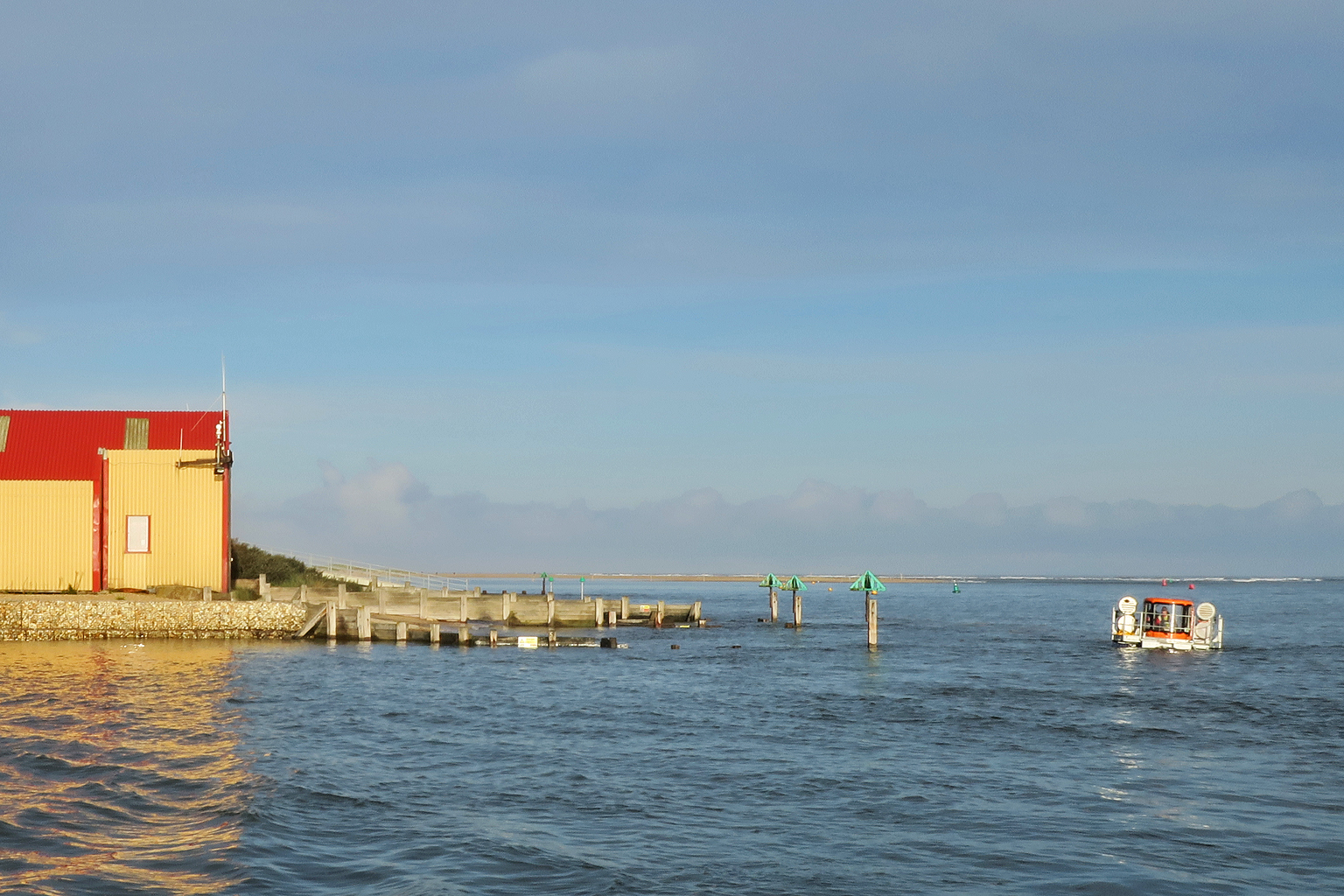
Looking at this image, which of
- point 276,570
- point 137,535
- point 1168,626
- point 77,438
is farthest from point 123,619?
point 1168,626

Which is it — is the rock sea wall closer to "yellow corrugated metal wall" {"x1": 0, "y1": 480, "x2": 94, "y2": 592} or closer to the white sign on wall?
"yellow corrugated metal wall" {"x1": 0, "y1": 480, "x2": 94, "y2": 592}

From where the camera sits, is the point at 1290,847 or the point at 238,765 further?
the point at 238,765

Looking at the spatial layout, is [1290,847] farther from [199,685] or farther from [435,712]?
[199,685]

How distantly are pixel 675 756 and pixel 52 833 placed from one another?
37.8 ft

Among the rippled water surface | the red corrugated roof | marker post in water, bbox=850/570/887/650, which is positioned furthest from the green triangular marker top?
the red corrugated roof

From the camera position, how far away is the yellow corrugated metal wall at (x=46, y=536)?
45031mm

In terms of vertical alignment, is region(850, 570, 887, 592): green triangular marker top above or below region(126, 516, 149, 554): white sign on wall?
below

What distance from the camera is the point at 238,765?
21797 mm

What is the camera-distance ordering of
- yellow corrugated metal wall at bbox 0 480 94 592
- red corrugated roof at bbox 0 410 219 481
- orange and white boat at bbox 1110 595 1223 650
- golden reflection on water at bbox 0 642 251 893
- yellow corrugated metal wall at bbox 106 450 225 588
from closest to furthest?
golden reflection on water at bbox 0 642 251 893, yellow corrugated metal wall at bbox 0 480 94 592, yellow corrugated metal wall at bbox 106 450 225 588, red corrugated roof at bbox 0 410 219 481, orange and white boat at bbox 1110 595 1223 650

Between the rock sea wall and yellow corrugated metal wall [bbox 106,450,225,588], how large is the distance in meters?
1.96

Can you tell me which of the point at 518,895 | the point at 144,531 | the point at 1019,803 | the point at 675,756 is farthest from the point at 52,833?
the point at 144,531

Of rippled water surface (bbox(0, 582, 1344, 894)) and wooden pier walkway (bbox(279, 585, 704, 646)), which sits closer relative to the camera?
rippled water surface (bbox(0, 582, 1344, 894))

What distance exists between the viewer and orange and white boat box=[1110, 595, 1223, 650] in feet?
172

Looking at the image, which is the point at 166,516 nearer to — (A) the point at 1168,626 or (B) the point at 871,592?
(B) the point at 871,592
